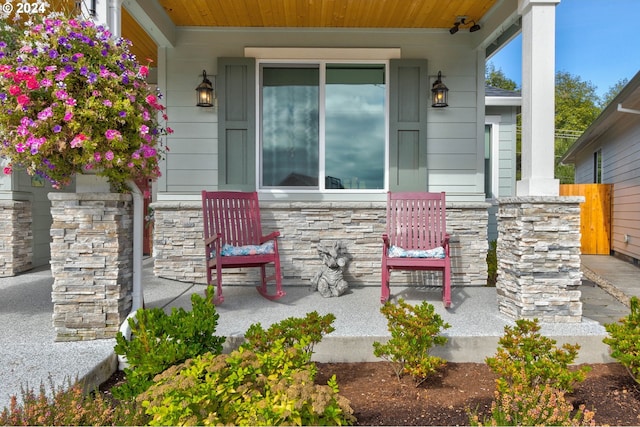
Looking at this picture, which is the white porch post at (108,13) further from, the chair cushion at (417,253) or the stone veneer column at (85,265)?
the chair cushion at (417,253)

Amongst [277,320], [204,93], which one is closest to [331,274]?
[277,320]

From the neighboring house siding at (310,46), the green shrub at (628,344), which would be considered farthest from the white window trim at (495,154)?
the green shrub at (628,344)

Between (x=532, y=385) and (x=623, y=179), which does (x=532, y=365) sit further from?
(x=623, y=179)

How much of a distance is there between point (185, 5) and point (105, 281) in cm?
270

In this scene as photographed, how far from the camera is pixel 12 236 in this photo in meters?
4.98

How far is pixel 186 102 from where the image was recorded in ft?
15.5

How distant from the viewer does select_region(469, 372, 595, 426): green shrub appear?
A: 67.3 inches

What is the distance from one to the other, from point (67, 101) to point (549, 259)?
10.5 ft

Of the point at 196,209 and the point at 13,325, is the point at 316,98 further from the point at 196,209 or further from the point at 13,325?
the point at 13,325

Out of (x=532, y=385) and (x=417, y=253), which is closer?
(x=532, y=385)

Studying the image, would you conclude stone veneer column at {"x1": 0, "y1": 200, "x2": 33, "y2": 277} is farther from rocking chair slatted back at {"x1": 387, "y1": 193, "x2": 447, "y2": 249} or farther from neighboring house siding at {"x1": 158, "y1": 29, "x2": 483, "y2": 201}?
rocking chair slatted back at {"x1": 387, "y1": 193, "x2": 447, "y2": 249}

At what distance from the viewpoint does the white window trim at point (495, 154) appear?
7598 mm

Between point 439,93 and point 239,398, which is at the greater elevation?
point 439,93

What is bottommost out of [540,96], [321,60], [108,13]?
[540,96]
